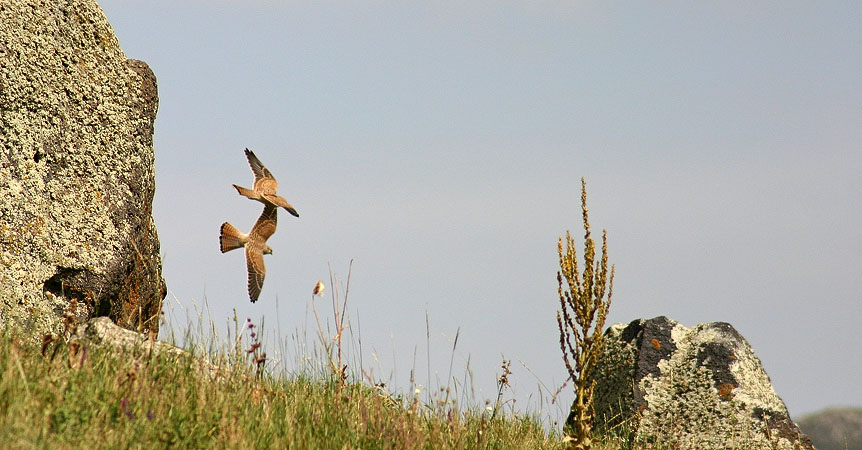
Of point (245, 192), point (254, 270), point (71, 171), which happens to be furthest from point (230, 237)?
point (71, 171)

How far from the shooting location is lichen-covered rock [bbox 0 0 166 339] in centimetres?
655

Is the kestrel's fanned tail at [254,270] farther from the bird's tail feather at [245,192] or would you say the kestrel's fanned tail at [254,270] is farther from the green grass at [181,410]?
the green grass at [181,410]

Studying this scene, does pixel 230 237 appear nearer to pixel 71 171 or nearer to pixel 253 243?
pixel 253 243

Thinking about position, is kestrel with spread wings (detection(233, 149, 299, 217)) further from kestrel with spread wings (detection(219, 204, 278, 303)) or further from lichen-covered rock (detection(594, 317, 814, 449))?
lichen-covered rock (detection(594, 317, 814, 449))

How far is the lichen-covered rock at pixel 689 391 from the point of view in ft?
24.3

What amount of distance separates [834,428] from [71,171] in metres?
10.0

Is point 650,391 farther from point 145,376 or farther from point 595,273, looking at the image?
point 145,376

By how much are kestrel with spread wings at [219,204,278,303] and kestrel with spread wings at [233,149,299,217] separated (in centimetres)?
13

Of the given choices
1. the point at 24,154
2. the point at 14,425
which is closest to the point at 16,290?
the point at 24,154

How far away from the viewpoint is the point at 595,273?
5.70 m

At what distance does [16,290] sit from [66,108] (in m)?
1.60

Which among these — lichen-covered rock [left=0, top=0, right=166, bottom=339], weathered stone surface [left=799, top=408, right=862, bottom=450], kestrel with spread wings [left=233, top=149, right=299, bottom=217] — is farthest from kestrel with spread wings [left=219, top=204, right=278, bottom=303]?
weathered stone surface [left=799, top=408, right=862, bottom=450]

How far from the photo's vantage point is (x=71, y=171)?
6.88 metres

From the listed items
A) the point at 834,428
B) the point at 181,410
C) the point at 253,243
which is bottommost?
the point at 181,410
